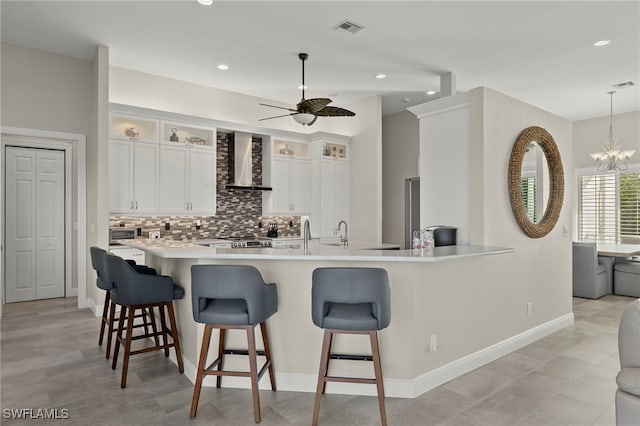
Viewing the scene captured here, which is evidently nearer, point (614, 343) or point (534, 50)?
point (614, 343)

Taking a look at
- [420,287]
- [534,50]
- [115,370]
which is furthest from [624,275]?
[115,370]

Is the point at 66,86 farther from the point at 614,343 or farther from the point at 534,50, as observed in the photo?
the point at 614,343

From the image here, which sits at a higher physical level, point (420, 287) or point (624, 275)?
point (420, 287)

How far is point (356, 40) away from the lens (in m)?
4.45

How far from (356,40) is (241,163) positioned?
287cm

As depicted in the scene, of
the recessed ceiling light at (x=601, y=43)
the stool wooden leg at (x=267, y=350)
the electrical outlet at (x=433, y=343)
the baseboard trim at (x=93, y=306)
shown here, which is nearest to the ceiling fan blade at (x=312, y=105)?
the stool wooden leg at (x=267, y=350)

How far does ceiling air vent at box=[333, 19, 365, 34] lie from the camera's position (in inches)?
158

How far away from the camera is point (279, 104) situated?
23.3 feet

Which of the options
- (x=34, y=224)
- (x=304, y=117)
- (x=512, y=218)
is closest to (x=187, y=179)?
(x=304, y=117)

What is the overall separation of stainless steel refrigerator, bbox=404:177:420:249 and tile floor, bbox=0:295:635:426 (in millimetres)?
3775

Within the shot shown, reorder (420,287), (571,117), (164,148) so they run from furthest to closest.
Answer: (571,117), (164,148), (420,287)

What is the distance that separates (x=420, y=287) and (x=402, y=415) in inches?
33.8

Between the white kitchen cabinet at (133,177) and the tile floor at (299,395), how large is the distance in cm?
196

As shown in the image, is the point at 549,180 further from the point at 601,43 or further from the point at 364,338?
the point at 364,338
